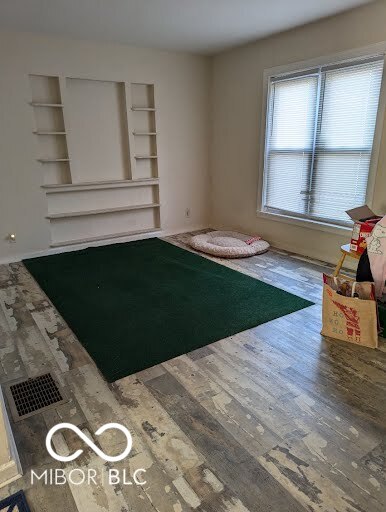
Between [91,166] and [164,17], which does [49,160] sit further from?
[164,17]

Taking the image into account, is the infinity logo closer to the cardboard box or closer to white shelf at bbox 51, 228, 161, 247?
the cardboard box

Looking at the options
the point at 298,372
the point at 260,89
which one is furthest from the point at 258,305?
the point at 260,89

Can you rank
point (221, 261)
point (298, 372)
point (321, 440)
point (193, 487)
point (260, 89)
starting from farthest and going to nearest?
point (260, 89)
point (221, 261)
point (298, 372)
point (321, 440)
point (193, 487)

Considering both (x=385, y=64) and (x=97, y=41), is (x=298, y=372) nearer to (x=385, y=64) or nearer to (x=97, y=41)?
(x=385, y=64)

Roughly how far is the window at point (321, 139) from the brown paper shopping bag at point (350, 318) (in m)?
1.62

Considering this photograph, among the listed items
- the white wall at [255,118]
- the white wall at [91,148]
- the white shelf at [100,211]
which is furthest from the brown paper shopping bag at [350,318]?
the white wall at [91,148]

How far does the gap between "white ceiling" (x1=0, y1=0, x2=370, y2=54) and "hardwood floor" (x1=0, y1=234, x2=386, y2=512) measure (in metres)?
2.73

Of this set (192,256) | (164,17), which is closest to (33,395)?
(192,256)

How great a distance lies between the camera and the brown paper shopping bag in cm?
223

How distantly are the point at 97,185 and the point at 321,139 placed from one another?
2.70 meters

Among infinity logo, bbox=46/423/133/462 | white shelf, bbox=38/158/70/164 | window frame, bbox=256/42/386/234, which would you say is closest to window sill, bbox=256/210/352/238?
window frame, bbox=256/42/386/234

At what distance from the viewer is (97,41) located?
4113 millimetres

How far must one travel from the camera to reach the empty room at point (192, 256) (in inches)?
59.5

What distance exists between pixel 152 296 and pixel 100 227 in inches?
77.9
